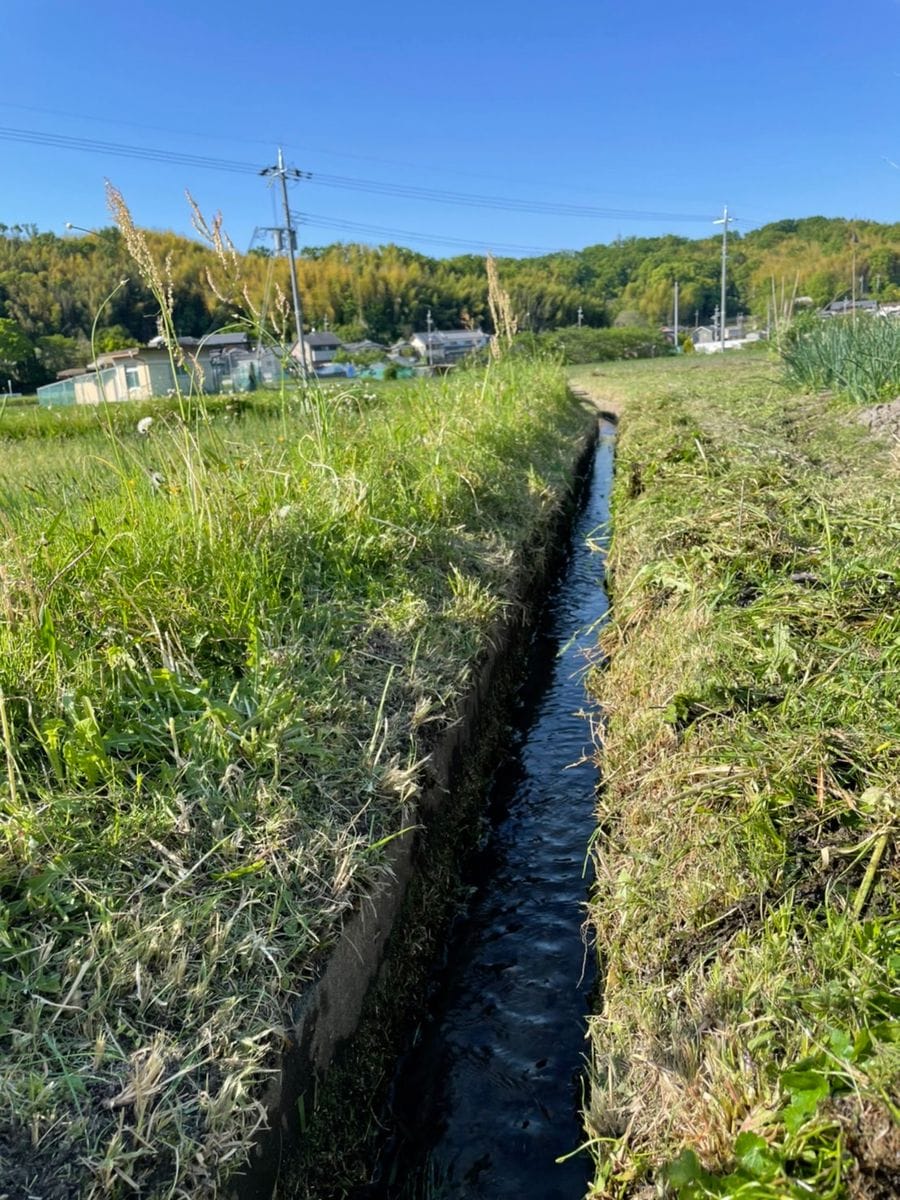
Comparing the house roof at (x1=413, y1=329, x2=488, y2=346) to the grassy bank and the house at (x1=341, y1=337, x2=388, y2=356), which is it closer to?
the house at (x1=341, y1=337, x2=388, y2=356)

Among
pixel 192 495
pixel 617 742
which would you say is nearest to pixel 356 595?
pixel 192 495

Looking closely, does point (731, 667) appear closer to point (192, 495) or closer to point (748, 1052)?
point (748, 1052)

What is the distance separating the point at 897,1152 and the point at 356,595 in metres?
2.68

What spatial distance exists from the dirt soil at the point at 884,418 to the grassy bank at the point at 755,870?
2.67m

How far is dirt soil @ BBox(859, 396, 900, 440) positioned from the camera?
603 centimetres

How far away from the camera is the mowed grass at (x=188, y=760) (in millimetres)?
1513

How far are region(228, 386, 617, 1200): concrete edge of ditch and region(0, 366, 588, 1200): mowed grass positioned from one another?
5cm

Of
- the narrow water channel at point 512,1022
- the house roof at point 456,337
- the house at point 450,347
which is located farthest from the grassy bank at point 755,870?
the house roof at point 456,337

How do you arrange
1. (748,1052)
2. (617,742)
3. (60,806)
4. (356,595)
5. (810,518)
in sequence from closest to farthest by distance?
(748,1052)
(60,806)
(617,742)
(356,595)
(810,518)

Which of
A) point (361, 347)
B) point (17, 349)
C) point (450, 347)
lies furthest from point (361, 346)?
point (450, 347)

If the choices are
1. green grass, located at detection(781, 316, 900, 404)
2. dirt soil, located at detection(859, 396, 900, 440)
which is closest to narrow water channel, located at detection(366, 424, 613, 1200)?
dirt soil, located at detection(859, 396, 900, 440)

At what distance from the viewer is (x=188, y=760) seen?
2.20m

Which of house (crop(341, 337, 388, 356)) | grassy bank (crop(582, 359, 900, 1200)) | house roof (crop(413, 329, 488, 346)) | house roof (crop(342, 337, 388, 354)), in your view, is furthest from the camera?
house roof (crop(342, 337, 388, 354))

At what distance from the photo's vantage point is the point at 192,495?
3182mm
